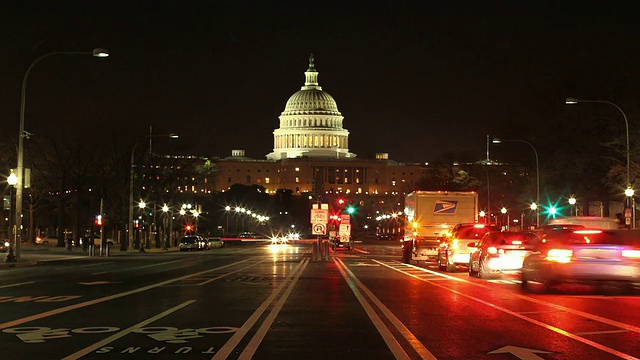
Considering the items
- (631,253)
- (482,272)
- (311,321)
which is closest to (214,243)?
(482,272)

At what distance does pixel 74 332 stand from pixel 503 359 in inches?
238

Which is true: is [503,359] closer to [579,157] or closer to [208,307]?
[208,307]

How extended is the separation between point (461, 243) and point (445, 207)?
7.75 meters

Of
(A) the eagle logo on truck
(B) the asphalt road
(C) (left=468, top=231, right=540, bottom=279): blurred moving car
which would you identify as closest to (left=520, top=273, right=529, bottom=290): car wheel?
(B) the asphalt road

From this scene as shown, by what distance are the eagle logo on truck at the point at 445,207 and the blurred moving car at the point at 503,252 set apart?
12.2 metres

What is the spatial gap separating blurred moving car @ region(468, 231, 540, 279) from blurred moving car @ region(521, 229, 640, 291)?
5.53 meters

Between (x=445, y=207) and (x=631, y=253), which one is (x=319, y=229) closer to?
(x=445, y=207)

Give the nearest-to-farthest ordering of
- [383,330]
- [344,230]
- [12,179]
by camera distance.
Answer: [383,330]
[12,179]
[344,230]

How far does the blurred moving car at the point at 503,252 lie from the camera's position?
26.5 metres

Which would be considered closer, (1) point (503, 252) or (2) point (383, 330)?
(2) point (383, 330)

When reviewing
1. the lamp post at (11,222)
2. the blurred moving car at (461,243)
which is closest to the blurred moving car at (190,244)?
the lamp post at (11,222)

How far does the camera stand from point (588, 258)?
65.2 ft

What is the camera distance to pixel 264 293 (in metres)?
20.5

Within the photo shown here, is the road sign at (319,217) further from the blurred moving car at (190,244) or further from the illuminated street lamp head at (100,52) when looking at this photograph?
the blurred moving car at (190,244)
